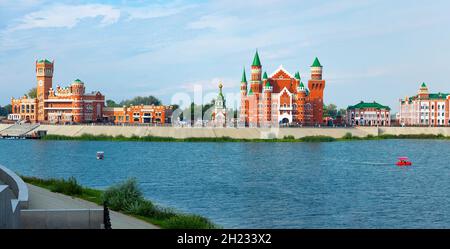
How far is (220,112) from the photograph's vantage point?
156 meters

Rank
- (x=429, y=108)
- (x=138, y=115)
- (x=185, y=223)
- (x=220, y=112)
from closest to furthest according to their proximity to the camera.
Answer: (x=185, y=223), (x=220, y=112), (x=429, y=108), (x=138, y=115)

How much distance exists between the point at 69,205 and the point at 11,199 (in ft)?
24.7

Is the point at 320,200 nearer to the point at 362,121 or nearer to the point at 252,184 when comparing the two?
the point at 252,184

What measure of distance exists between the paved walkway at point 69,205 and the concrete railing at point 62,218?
215 centimetres

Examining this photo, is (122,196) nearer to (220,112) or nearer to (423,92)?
(220,112)

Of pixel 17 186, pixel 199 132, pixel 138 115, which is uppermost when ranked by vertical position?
pixel 138 115

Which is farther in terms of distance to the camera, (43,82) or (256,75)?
(43,82)

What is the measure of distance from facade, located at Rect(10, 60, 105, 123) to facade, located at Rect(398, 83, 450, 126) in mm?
86471

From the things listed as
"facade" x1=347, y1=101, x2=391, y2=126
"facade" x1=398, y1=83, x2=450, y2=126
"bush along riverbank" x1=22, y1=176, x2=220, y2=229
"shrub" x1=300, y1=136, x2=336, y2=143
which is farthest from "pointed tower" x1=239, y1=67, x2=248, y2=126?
"bush along riverbank" x1=22, y1=176, x2=220, y2=229

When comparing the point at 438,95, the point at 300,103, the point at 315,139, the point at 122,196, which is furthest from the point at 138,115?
the point at 122,196

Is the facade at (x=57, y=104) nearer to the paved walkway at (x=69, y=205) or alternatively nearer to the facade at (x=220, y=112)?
the facade at (x=220, y=112)

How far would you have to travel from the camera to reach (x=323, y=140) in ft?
432
